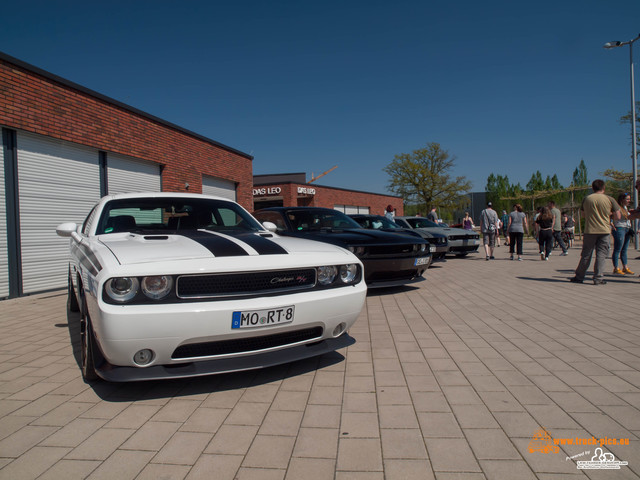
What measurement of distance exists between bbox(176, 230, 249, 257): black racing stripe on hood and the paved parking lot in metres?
0.97

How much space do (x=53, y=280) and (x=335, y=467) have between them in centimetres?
774

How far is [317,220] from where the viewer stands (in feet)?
22.4

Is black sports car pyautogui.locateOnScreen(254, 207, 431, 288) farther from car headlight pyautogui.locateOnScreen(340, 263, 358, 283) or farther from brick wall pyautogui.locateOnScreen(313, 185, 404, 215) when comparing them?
brick wall pyautogui.locateOnScreen(313, 185, 404, 215)

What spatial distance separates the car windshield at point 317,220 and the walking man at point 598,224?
13.3 feet

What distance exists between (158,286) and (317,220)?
15.2ft

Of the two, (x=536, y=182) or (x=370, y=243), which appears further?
(x=536, y=182)

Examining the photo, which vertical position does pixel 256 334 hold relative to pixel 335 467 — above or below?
above

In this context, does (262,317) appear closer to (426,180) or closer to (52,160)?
(52,160)

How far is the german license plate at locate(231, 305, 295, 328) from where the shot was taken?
2.36 metres

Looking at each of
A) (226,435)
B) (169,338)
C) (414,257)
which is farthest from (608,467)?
(414,257)

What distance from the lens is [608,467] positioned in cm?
180

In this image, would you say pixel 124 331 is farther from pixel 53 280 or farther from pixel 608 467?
pixel 53 280

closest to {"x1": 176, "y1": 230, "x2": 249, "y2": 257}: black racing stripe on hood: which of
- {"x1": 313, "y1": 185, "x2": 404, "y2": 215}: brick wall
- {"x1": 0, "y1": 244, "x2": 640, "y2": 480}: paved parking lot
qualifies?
{"x1": 0, "y1": 244, "x2": 640, "y2": 480}: paved parking lot

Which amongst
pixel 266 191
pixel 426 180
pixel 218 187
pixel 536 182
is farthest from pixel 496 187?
pixel 218 187
